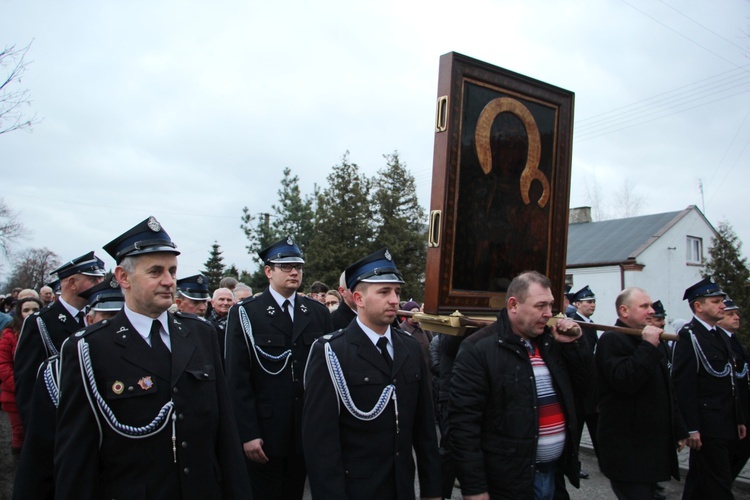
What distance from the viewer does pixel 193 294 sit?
7.00 metres

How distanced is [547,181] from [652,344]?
151 centimetres

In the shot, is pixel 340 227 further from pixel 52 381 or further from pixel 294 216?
pixel 52 381

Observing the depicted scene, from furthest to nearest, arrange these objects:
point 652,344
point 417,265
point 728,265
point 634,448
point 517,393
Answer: point 417,265
point 728,265
point 634,448
point 652,344
point 517,393

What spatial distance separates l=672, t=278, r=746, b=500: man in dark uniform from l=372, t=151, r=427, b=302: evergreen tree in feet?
73.9

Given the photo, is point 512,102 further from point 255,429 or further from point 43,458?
point 43,458

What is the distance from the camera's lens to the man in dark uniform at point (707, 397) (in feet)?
17.4

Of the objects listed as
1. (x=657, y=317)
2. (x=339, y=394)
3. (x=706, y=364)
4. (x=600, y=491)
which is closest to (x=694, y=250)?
(x=657, y=317)

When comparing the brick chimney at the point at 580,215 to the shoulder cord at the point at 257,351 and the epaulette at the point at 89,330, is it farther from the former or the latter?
the epaulette at the point at 89,330

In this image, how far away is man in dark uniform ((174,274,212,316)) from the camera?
699cm

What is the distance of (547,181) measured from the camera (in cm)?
474

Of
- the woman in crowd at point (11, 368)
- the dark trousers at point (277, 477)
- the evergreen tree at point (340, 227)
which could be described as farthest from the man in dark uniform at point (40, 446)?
the evergreen tree at point (340, 227)

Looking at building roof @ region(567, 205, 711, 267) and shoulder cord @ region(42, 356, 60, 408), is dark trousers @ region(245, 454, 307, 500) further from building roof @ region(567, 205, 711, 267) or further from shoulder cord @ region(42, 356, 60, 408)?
building roof @ region(567, 205, 711, 267)

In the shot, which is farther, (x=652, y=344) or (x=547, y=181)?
(x=547, y=181)

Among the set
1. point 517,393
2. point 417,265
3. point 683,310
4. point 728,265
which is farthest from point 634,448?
point 683,310
